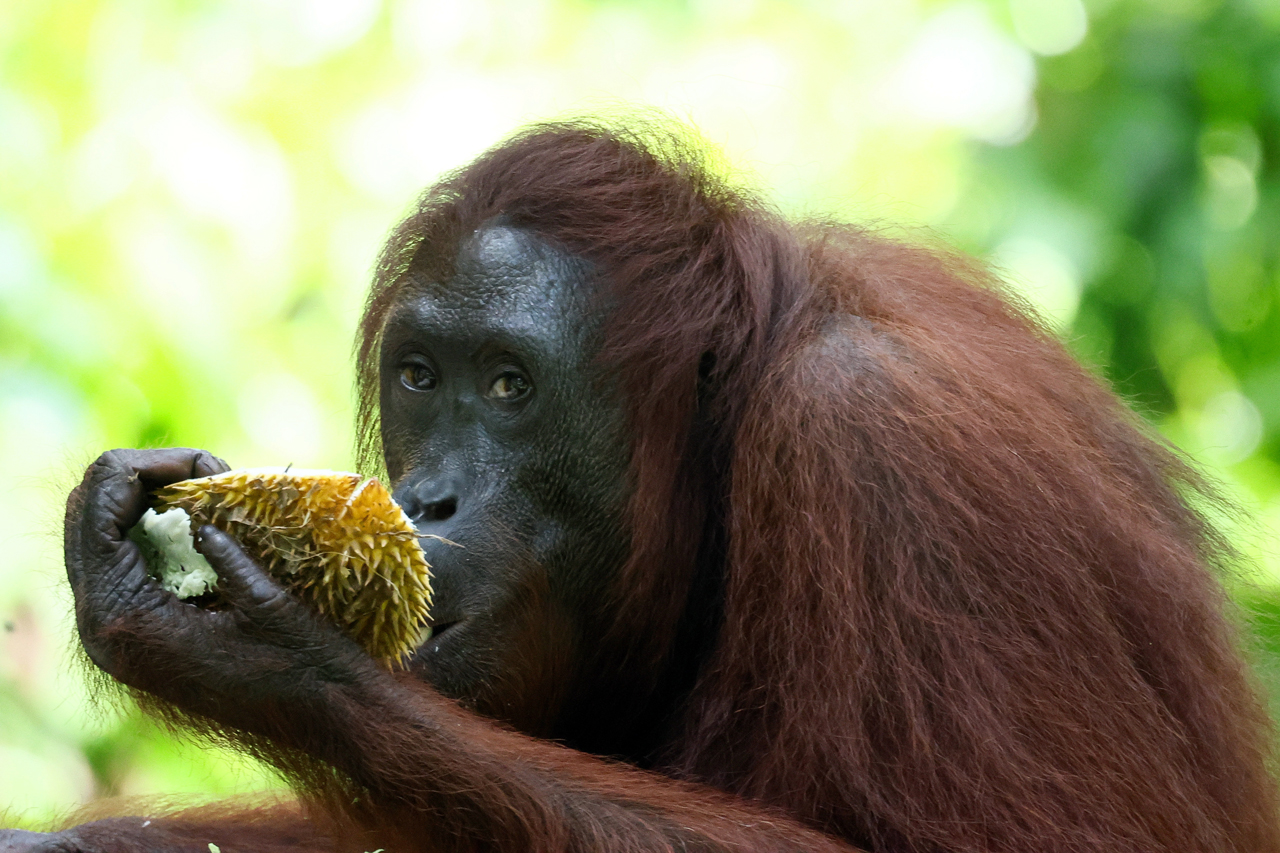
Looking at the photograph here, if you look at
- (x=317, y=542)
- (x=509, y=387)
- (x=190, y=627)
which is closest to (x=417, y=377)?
(x=509, y=387)

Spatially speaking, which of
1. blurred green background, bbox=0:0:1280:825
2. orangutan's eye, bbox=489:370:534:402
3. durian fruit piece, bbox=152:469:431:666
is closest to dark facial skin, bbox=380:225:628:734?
orangutan's eye, bbox=489:370:534:402

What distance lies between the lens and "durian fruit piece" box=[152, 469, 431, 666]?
2021 mm

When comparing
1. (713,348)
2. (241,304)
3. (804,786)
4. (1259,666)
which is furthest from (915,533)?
(241,304)

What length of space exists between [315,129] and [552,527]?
2.77 meters

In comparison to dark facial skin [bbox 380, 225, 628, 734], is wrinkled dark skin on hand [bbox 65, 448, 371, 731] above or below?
below

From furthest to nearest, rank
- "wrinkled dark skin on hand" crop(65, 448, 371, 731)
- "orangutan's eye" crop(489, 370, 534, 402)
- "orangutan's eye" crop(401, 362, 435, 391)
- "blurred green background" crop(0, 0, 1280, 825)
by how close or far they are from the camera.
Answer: "blurred green background" crop(0, 0, 1280, 825), "orangutan's eye" crop(401, 362, 435, 391), "orangutan's eye" crop(489, 370, 534, 402), "wrinkled dark skin on hand" crop(65, 448, 371, 731)

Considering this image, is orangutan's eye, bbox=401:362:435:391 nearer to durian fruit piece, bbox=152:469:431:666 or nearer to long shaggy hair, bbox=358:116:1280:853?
long shaggy hair, bbox=358:116:1280:853

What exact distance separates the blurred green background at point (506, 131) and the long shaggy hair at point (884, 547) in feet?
5.23

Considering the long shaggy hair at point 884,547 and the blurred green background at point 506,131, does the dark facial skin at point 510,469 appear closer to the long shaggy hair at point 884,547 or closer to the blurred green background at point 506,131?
the long shaggy hair at point 884,547

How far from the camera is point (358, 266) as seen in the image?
4.70 m

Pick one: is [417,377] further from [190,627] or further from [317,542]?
[190,627]

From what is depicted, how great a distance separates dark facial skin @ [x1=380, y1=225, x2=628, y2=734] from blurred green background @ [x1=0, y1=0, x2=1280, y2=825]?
1756 mm

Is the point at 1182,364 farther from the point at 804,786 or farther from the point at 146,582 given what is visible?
the point at 146,582

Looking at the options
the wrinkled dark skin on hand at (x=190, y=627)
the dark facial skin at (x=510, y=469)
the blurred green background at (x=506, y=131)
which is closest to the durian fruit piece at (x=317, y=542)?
the wrinkled dark skin on hand at (x=190, y=627)
